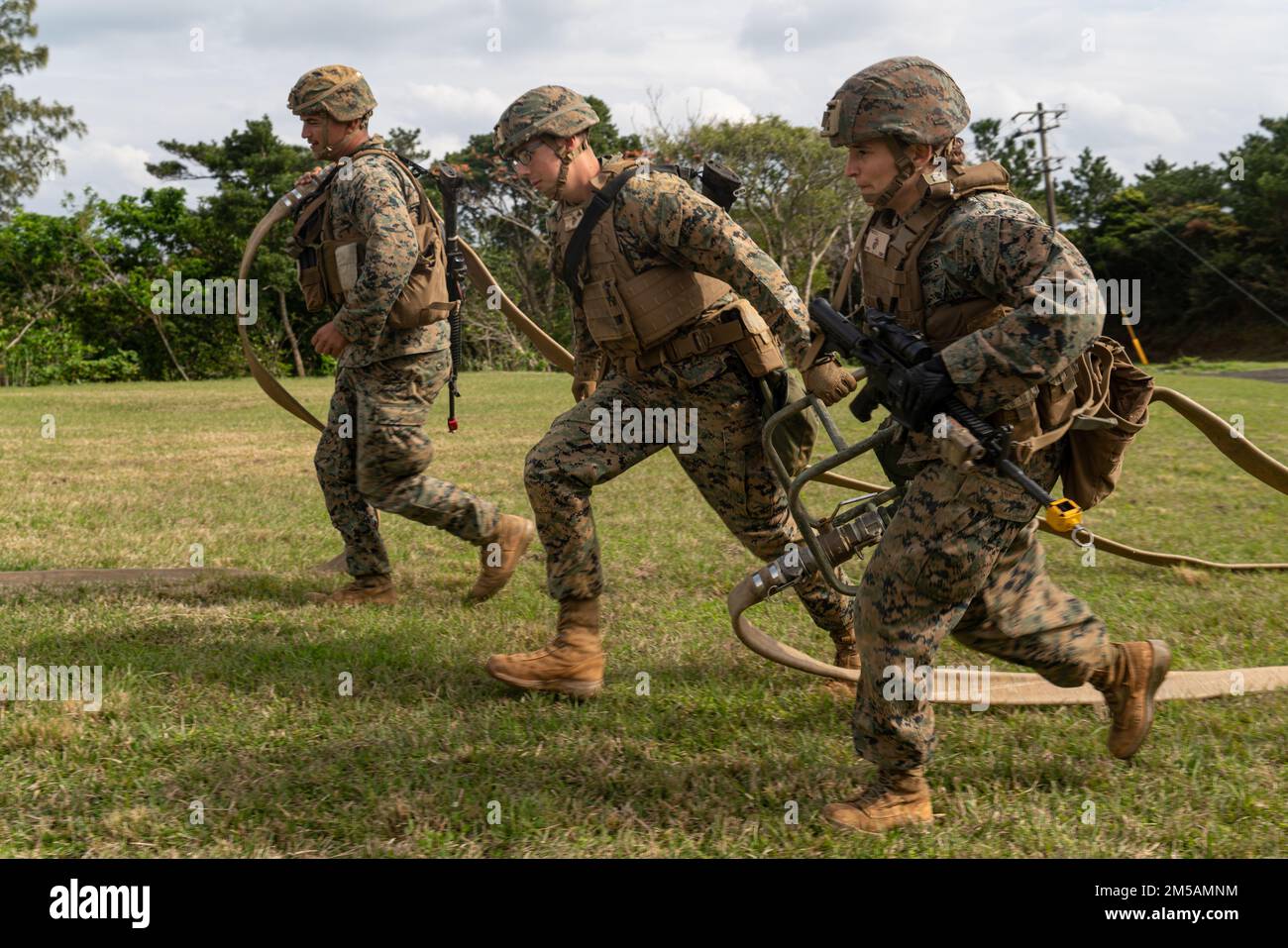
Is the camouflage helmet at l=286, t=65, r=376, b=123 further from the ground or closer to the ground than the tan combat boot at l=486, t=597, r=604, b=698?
further from the ground

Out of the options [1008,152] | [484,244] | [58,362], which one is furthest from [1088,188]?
[58,362]

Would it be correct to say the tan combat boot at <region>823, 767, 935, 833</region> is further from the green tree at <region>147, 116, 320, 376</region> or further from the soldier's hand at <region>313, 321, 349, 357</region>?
the green tree at <region>147, 116, 320, 376</region>

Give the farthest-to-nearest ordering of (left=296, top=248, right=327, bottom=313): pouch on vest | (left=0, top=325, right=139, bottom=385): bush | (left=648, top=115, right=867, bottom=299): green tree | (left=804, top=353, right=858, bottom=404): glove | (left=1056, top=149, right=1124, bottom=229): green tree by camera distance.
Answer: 1. (left=1056, top=149, right=1124, bottom=229): green tree
2. (left=648, top=115, right=867, bottom=299): green tree
3. (left=0, top=325, right=139, bottom=385): bush
4. (left=296, top=248, right=327, bottom=313): pouch on vest
5. (left=804, top=353, right=858, bottom=404): glove

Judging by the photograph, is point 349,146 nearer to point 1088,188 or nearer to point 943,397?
point 943,397

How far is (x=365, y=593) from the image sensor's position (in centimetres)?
577

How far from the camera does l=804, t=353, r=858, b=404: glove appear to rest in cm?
361

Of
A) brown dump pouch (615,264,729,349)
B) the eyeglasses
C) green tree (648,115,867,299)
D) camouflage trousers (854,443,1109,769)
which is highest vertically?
green tree (648,115,867,299)

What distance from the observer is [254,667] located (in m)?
4.62

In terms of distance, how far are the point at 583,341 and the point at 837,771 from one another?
2.07 meters

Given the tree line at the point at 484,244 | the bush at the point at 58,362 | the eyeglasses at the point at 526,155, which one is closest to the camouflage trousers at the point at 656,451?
the eyeglasses at the point at 526,155

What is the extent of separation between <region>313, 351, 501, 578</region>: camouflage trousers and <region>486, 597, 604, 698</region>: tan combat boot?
149cm

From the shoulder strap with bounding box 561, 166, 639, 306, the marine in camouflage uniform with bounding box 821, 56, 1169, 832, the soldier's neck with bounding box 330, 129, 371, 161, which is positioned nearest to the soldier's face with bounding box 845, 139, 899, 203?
the marine in camouflage uniform with bounding box 821, 56, 1169, 832

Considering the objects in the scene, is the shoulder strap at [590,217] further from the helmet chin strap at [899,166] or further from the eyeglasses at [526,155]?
the helmet chin strap at [899,166]
